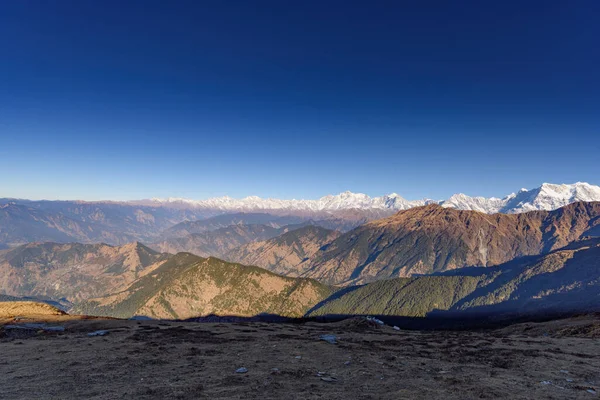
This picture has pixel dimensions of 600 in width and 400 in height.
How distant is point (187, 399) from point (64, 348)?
89.4 ft

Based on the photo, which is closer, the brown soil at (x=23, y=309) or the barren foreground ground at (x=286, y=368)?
the barren foreground ground at (x=286, y=368)

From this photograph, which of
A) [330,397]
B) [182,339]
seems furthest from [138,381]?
[182,339]

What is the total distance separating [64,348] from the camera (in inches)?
1425

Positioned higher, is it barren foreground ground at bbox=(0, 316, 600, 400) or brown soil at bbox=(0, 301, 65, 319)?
barren foreground ground at bbox=(0, 316, 600, 400)

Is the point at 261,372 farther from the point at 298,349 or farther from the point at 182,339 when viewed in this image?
the point at 182,339

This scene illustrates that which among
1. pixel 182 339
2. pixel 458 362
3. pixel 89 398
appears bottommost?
pixel 182 339

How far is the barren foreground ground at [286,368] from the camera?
67.7ft

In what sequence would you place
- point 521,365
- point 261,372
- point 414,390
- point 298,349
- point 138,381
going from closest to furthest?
point 414,390, point 138,381, point 261,372, point 521,365, point 298,349

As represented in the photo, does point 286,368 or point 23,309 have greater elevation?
point 286,368

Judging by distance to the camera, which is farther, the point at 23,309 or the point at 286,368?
the point at 23,309

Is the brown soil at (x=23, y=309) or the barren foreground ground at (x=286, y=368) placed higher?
the barren foreground ground at (x=286, y=368)

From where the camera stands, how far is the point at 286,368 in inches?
1059

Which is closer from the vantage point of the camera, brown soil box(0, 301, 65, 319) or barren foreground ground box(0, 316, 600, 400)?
barren foreground ground box(0, 316, 600, 400)

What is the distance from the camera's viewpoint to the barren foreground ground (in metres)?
20.6
